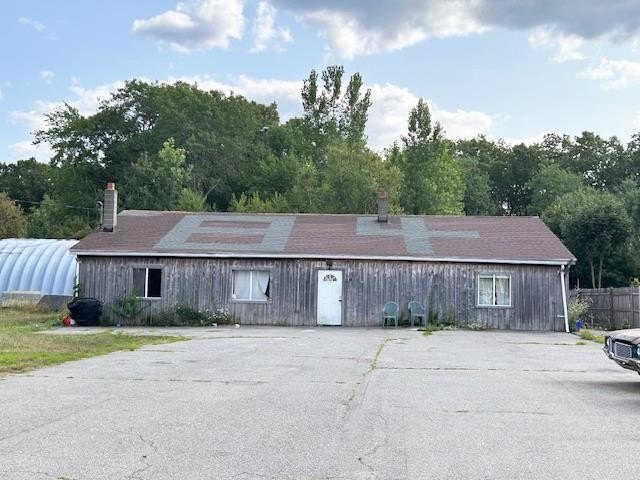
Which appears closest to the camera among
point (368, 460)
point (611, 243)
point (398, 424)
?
point (368, 460)

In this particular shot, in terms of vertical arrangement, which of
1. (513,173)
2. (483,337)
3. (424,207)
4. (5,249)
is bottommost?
(483,337)

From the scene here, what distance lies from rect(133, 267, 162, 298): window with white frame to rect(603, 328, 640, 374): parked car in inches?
711

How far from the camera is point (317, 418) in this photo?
8422 mm

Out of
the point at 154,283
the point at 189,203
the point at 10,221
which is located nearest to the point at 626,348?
the point at 154,283

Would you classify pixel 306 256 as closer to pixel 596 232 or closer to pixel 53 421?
pixel 53 421

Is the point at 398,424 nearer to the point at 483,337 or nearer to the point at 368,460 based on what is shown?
the point at 368,460

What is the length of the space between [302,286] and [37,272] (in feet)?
44.8

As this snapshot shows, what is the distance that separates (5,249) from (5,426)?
30.0 m

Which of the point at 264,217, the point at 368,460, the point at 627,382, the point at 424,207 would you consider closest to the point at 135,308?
the point at 264,217

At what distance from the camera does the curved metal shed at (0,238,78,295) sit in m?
32.4

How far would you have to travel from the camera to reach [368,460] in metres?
6.54

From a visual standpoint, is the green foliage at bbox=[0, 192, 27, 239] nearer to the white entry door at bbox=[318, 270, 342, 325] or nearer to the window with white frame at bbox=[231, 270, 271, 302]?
the window with white frame at bbox=[231, 270, 271, 302]

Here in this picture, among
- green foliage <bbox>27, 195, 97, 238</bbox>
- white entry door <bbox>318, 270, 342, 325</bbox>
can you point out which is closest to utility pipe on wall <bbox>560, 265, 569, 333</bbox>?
white entry door <bbox>318, 270, 342, 325</bbox>

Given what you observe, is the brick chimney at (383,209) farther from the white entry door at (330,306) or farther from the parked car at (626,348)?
→ the parked car at (626,348)
